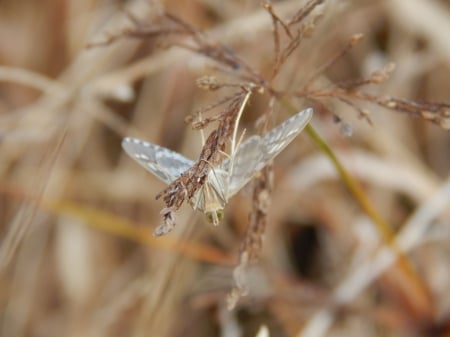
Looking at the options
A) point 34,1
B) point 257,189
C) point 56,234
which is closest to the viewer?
point 257,189

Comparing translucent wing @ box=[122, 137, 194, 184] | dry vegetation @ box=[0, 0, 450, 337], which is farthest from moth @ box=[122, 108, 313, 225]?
dry vegetation @ box=[0, 0, 450, 337]

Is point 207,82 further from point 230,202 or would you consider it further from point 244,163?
point 230,202

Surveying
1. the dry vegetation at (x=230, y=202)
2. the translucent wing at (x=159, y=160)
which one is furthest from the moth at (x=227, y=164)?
the dry vegetation at (x=230, y=202)

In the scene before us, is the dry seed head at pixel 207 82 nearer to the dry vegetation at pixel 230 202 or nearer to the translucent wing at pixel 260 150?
the translucent wing at pixel 260 150

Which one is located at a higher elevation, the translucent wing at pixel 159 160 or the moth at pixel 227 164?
the translucent wing at pixel 159 160

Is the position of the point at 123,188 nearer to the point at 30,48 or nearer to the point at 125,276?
the point at 125,276

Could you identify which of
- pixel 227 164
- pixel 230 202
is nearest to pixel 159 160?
pixel 227 164

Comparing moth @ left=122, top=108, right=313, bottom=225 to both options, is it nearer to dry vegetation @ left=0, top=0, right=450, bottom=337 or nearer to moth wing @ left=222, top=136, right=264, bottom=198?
moth wing @ left=222, top=136, right=264, bottom=198

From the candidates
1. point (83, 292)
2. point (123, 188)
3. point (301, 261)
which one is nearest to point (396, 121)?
point (301, 261)
